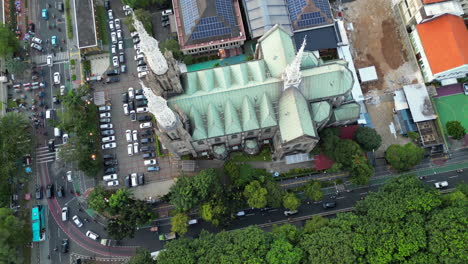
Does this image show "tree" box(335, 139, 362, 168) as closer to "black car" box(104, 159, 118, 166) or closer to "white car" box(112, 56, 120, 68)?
"black car" box(104, 159, 118, 166)

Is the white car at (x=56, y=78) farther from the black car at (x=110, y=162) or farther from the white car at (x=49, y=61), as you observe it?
the black car at (x=110, y=162)

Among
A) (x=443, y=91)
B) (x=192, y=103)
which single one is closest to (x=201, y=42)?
(x=192, y=103)

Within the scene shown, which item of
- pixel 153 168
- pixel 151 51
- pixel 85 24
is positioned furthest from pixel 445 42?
pixel 85 24

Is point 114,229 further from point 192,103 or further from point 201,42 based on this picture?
point 201,42

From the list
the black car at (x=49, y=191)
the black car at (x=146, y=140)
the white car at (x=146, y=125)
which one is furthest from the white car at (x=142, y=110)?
the black car at (x=49, y=191)

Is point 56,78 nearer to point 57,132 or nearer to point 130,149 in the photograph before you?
point 57,132

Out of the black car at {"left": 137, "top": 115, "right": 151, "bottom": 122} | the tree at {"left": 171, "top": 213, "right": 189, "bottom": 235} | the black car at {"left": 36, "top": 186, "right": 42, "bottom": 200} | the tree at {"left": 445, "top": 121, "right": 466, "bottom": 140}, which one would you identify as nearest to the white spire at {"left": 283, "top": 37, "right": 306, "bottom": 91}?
the tree at {"left": 171, "top": 213, "right": 189, "bottom": 235}
